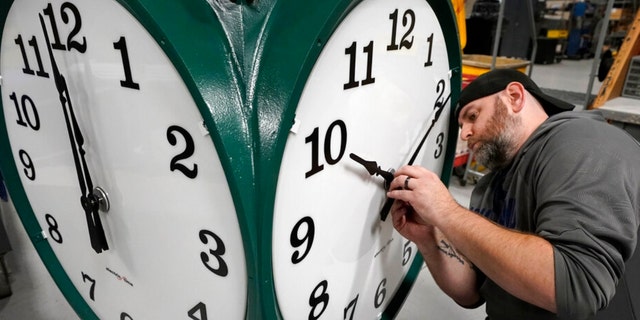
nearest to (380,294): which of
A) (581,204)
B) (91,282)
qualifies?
(581,204)

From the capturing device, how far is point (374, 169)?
78 cm

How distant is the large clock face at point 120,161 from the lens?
554mm

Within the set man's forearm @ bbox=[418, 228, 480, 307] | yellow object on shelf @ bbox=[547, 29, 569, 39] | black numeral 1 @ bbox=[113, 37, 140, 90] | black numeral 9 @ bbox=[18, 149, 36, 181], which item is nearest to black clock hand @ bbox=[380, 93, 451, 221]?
man's forearm @ bbox=[418, 228, 480, 307]

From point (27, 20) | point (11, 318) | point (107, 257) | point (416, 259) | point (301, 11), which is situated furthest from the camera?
point (11, 318)

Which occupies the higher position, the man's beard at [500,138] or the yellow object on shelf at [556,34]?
the yellow object on shelf at [556,34]

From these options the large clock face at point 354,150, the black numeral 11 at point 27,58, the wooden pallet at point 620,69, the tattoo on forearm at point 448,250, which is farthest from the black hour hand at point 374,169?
the wooden pallet at point 620,69

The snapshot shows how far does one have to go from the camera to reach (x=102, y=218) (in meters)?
0.80

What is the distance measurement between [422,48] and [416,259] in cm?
59

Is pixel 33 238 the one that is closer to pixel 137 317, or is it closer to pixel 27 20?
pixel 137 317

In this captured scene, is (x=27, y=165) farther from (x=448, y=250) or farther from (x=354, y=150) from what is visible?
(x=448, y=250)

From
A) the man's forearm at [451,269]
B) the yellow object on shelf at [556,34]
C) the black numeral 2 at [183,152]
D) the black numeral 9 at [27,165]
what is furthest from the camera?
the yellow object on shelf at [556,34]

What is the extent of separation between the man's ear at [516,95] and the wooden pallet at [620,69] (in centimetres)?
222

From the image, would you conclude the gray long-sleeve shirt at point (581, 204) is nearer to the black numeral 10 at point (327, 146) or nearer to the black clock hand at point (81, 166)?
the black numeral 10 at point (327, 146)

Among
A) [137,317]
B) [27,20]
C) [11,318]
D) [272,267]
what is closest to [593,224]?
[272,267]
